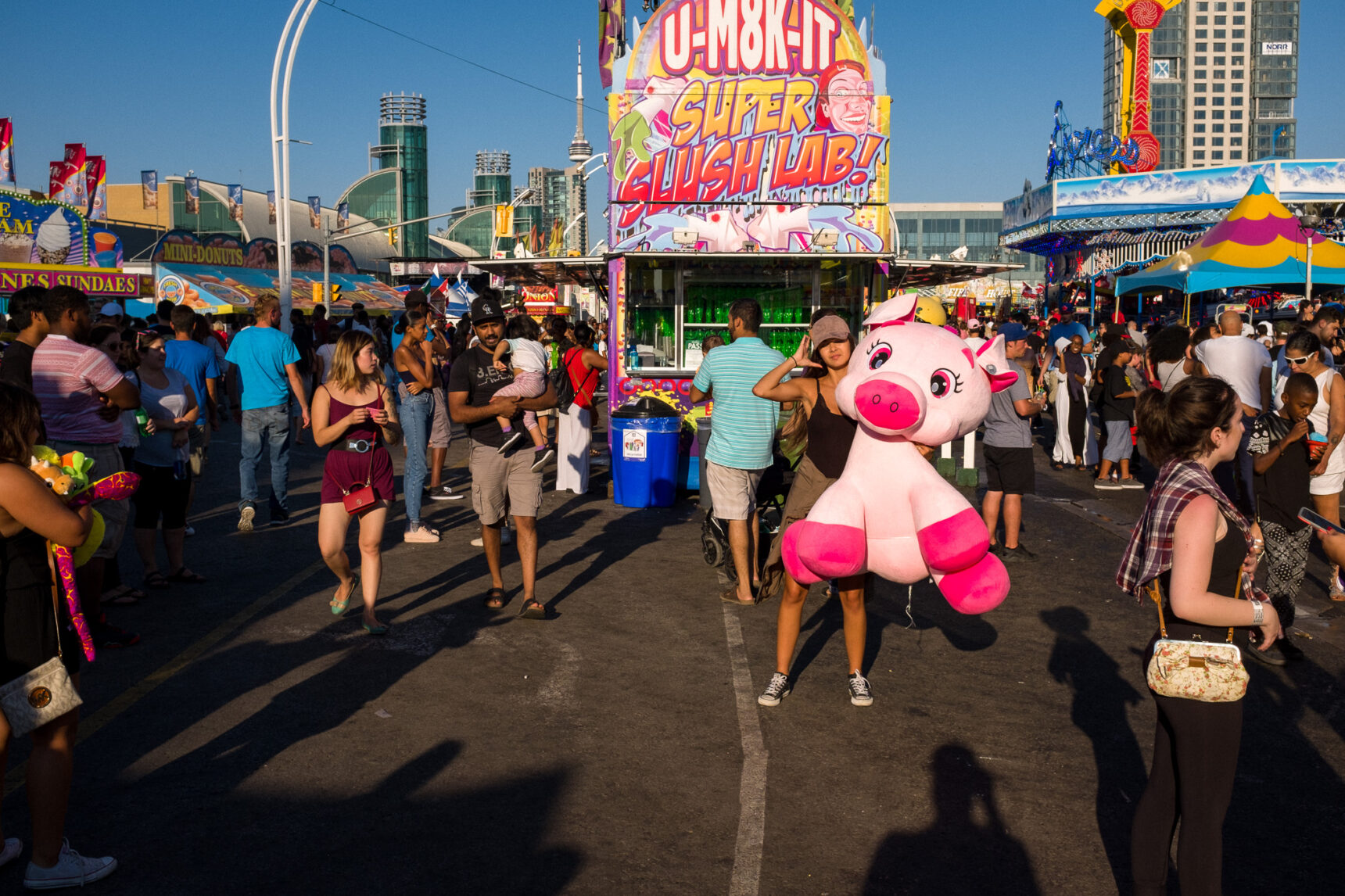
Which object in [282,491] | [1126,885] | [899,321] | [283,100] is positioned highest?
[283,100]

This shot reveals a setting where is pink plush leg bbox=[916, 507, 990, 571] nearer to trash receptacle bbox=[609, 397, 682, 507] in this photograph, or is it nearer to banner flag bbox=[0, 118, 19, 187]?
trash receptacle bbox=[609, 397, 682, 507]

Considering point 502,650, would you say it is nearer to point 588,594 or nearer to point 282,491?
point 588,594

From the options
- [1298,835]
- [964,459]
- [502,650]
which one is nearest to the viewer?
[1298,835]

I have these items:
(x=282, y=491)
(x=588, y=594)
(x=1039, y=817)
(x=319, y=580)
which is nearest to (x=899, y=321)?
(x=1039, y=817)

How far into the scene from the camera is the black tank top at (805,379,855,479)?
5.39 m

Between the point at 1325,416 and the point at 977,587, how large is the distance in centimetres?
375

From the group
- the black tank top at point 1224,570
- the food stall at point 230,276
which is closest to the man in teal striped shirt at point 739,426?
the black tank top at point 1224,570

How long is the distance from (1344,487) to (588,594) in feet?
17.3

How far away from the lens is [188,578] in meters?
7.45

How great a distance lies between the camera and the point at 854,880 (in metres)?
3.61

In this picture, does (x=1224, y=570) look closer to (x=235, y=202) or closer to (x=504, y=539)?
(x=504, y=539)

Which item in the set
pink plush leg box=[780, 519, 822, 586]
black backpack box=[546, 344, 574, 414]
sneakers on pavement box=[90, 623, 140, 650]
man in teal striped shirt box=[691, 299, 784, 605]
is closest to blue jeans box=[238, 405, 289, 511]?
black backpack box=[546, 344, 574, 414]

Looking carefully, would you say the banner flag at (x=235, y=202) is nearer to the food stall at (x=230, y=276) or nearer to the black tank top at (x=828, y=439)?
the food stall at (x=230, y=276)

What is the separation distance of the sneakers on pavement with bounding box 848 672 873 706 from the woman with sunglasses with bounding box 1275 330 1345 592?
3054 mm
